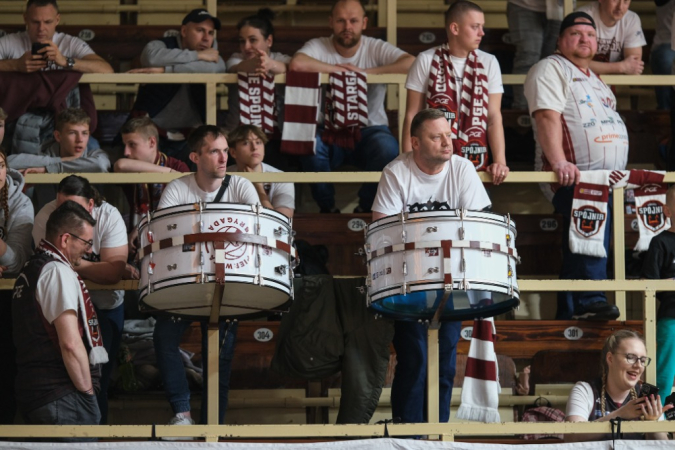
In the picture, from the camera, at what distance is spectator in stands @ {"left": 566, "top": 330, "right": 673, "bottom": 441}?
6.50 metres

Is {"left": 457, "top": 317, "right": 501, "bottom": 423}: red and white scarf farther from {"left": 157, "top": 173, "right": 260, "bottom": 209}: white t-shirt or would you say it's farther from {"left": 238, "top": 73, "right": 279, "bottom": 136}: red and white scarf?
{"left": 238, "top": 73, "right": 279, "bottom": 136}: red and white scarf

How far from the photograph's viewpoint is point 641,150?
9875mm

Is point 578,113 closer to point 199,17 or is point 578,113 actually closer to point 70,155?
point 199,17

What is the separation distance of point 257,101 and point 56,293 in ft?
10.6

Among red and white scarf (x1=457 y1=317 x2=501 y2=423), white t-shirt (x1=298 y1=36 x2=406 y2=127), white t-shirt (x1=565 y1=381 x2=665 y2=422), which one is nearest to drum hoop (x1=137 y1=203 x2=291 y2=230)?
red and white scarf (x1=457 y1=317 x2=501 y2=423)

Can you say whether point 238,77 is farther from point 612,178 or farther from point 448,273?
point 448,273

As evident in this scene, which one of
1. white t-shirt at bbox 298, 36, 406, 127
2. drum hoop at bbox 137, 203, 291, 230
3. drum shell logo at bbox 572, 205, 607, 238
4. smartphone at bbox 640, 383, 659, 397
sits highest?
white t-shirt at bbox 298, 36, 406, 127

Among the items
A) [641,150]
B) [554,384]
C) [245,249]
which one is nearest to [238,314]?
[245,249]

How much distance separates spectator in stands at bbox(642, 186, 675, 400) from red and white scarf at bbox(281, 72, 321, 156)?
101 inches

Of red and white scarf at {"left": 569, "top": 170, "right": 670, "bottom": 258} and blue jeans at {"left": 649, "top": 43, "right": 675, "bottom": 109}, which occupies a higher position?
blue jeans at {"left": 649, "top": 43, "right": 675, "bottom": 109}

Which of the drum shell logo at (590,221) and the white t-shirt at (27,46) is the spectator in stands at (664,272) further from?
the white t-shirt at (27,46)

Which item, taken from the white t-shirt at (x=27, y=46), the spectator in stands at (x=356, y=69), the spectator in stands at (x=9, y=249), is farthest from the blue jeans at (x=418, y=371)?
the white t-shirt at (x=27, y=46)

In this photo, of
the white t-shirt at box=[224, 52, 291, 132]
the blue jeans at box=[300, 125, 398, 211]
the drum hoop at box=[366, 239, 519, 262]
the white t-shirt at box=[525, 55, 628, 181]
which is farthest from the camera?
the white t-shirt at box=[224, 52, 291, 132]

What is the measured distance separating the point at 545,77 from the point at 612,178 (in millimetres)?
917
